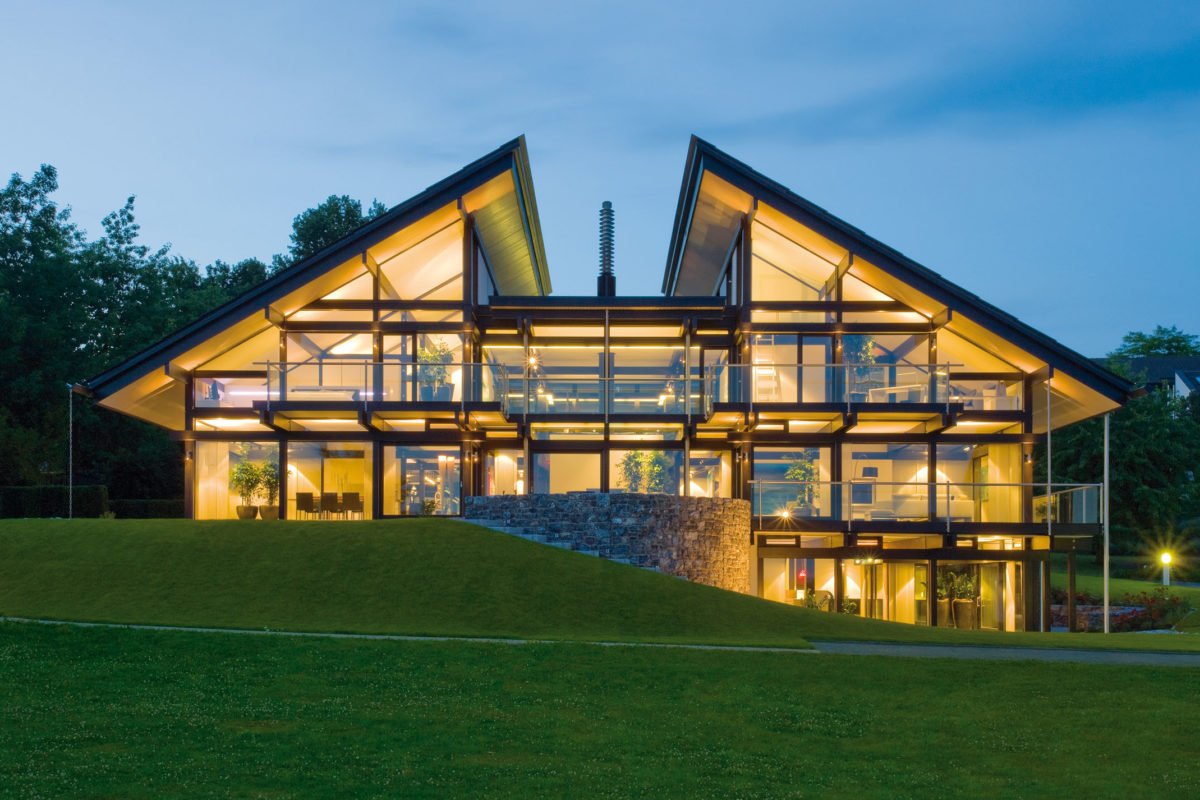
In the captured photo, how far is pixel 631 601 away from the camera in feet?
64.5

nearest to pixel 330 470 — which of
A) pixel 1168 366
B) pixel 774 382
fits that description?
pixel 774 382

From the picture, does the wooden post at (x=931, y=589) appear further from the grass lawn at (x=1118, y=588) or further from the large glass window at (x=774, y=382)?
the grass lawn at (x=1118, y=588)

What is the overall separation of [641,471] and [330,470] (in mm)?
8261

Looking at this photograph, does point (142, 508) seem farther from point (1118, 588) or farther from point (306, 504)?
point (1118, 588)

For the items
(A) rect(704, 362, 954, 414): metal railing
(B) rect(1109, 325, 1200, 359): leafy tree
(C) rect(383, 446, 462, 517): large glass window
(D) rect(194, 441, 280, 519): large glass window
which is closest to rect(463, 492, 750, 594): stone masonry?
(A) rect(704, 362, 954, 414): metal railing

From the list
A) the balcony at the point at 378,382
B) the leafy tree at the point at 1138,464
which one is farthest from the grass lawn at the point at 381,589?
the leafy tree at the point at 1138,464

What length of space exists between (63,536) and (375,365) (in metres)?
8.74

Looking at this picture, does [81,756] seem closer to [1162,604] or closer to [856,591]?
[856,591]

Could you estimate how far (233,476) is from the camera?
29344 millimetres

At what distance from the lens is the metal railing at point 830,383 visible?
91.1 ft

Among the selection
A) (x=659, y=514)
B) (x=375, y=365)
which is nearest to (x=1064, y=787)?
(x=659, y=514)

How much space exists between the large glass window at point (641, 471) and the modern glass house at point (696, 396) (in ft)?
0.21

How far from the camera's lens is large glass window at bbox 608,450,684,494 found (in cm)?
3031

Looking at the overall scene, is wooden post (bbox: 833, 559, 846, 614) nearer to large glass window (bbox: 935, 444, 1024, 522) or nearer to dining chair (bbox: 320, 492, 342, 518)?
large glass window (bbox: 935, 444, 1024, 522)
